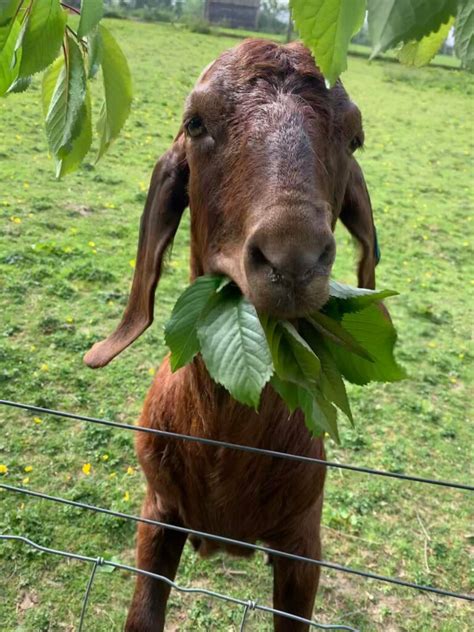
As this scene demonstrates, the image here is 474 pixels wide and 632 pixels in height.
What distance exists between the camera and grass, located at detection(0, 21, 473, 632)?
3.25 meters

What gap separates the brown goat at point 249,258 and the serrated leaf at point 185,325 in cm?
10

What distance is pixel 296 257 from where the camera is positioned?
4.00 ft

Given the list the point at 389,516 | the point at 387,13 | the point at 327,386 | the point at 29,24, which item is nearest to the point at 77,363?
the point at 389,516

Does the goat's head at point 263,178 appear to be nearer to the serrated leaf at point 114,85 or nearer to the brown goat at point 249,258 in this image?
the brown goat at point 249,258

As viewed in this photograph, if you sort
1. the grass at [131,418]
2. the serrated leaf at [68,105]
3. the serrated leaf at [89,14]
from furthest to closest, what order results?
the grass at [131,418] → the serrated leaf at [68,105] → the serrated leaf at [89,14]

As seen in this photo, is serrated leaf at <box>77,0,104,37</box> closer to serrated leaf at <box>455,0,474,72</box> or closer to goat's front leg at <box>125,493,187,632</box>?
serrated leaf at <box>455,0,474,72</box>

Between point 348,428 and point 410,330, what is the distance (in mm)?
1998

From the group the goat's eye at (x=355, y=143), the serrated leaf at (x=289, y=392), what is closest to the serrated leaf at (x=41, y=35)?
the serrated leaf at (x=289, y=392)

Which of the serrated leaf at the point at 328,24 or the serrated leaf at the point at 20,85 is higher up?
the serrated leaf at the point at 328,24

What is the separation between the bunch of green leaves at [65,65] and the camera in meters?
0.82

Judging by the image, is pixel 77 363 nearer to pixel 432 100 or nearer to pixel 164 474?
pixel 164 474

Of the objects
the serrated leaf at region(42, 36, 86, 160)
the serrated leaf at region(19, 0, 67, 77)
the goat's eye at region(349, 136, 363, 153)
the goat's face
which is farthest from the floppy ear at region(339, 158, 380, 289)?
the serrated leaf at region(19, 0, 67, 77)

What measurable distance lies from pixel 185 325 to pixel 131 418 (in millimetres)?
3138

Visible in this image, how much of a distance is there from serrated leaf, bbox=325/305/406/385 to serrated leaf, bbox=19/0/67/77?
2.73 feet
